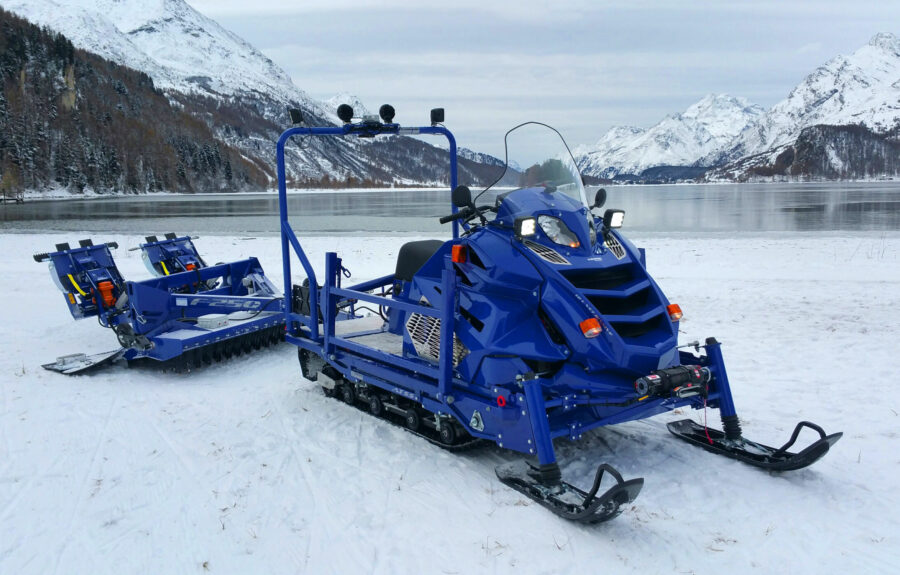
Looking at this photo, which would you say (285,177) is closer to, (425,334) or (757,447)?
(425,334)

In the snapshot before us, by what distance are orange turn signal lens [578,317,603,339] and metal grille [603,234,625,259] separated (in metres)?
0.82

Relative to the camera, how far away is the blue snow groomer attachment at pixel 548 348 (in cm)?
447

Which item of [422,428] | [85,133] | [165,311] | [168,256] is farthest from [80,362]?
[85,133]

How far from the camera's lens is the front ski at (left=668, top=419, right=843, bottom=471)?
15.0 ft

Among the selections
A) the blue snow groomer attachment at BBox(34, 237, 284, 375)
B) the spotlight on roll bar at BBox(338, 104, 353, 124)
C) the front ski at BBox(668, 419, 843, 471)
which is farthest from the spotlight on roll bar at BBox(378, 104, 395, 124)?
the front ski at BBox(668, 419, 843, 471)

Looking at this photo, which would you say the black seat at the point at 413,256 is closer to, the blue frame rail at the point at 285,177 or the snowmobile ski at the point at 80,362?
the blue frame rail at the point at 285,177

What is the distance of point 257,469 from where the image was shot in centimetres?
504

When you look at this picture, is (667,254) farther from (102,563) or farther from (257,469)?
(102,563)

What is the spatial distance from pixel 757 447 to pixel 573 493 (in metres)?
1.68

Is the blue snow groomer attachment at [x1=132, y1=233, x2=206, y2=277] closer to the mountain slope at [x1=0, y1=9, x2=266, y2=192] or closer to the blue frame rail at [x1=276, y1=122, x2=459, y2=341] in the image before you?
the blue frame rail at [x1=276, y1=122, x2=459, y2=341]

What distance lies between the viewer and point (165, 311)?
786cm

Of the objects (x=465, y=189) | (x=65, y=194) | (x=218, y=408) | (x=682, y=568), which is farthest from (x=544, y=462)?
(x=65, y=194)

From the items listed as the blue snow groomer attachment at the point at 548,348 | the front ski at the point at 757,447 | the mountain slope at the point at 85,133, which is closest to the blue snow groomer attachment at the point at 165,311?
the blue snow groomer attachment at the point at 548,348

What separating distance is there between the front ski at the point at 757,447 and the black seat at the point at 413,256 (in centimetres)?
266
